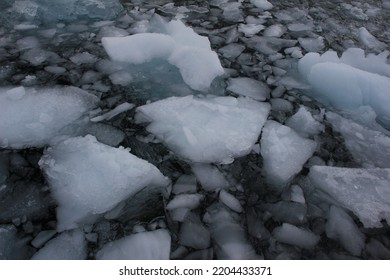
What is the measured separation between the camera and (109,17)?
6.04 ft

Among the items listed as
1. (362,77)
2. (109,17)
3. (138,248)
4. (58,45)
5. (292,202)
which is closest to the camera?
(138,248)

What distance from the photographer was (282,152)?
3.75 ft

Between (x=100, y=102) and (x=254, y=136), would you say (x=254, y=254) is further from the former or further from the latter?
(x=100, y=102)

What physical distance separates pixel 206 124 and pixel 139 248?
0.52 m

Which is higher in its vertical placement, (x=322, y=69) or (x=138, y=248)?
(x=322, y=69)

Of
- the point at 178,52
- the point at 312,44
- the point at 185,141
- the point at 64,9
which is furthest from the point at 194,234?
the point at 64,9

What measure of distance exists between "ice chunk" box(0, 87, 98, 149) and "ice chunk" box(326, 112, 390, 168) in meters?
1.00

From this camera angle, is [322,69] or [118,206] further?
[322,69]

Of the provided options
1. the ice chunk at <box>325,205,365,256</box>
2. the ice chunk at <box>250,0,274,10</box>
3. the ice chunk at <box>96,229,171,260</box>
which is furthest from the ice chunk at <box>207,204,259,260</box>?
the ice chunk at <box>250,0,274,10</box>

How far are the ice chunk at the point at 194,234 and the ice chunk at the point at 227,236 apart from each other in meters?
0.02

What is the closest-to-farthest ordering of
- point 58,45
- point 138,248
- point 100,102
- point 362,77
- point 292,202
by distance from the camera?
1. point 138,248
2. point 292,202
3. point 100,102
4. point 362,77
5. point 58,45

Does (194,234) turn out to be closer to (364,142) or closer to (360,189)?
(360,189)

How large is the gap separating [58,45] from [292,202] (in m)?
1.33

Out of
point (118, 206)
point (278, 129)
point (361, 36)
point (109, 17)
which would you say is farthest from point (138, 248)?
point (361, 36)
